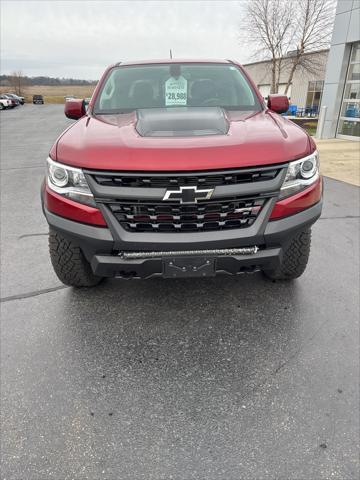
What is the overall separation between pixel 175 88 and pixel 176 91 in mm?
50

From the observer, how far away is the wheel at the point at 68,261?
2385 millimetres

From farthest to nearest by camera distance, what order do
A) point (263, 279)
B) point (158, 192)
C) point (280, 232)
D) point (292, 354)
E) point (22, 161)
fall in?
point (22, 161) → point (263, 279) → point (292, 354) → point (280, 232) → point (158, 192)

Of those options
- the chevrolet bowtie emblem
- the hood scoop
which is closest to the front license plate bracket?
the chevrolet bowtie emblem

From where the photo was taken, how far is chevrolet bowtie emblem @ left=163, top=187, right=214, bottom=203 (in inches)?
76.3

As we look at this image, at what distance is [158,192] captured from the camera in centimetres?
194

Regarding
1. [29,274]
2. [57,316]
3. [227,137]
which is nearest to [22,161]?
[29,274]

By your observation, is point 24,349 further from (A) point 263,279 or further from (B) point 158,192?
(A) point 263,279

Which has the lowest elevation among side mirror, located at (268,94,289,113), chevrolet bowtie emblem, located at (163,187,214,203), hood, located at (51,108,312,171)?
chevrolet bowtie emblem, located at (163,187,214,203)

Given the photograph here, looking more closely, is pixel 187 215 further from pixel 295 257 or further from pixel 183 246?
pixel 295 257

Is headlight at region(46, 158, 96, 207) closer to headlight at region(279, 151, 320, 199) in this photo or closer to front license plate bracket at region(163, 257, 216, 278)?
front license plate bracket at region(163, 257, 216, 278)

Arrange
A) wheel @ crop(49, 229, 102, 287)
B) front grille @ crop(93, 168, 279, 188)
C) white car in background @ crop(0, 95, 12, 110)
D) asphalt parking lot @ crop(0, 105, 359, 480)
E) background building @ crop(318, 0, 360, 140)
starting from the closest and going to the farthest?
1. asphalt parking lot @ crop(0, 105, 359, 480)
2. front grille @ crop(93, 168, 279, 188)
3. wheel @ crop(49, 229, 102, 287)
4. background building @ crop(318, 0, 360, 140)
5. white car in background @ crop(0, 95, 12, 110)

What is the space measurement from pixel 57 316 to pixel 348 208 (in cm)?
413

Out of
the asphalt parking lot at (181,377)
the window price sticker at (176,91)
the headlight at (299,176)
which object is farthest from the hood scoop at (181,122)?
the asphalt parking lot at (181,377)

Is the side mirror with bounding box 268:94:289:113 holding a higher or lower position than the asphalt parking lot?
higher
